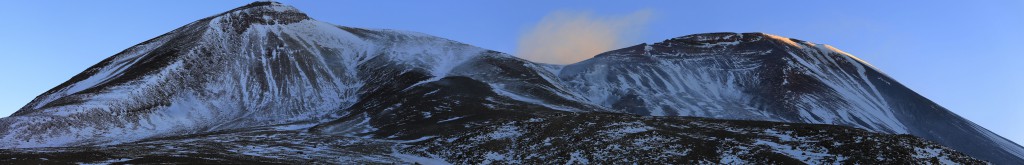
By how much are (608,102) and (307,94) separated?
50999mm

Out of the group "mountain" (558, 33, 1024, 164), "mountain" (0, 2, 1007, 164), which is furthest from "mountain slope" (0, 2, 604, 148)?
"mountain" (558, 33, 1024, 164)

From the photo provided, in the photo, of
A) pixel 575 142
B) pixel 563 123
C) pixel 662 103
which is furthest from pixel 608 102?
pixel 575 142

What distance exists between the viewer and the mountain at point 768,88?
128250 mm

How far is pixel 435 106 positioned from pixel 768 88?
248ft

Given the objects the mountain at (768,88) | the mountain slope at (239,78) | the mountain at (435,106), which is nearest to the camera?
the mountain at (435,106)

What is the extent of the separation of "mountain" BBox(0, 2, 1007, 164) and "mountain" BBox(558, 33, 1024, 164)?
0.67 metres

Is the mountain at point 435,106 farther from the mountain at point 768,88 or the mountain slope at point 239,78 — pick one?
the mountain at point 768,88

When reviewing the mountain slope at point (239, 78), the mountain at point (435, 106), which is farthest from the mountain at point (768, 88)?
the mountain slope at point (239, 78)

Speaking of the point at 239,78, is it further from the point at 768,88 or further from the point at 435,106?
the point at 768,88

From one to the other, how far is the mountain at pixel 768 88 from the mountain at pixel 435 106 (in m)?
0.67

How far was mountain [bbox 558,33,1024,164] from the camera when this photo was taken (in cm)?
12825

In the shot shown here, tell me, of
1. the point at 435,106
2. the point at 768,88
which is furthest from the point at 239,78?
the point at 768,88

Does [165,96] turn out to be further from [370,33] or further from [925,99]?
[925,99]

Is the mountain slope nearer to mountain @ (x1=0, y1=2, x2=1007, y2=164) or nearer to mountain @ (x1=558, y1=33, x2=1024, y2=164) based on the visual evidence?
mountain @ (x1=0, y1=2, x2=1007, y2=164)
